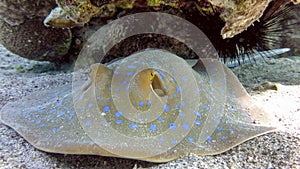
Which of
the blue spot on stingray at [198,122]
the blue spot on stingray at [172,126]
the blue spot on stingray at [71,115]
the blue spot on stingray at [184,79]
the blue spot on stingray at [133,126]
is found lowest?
the blue spot on stingray at [198,122]

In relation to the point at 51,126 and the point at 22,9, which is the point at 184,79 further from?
the point at 22,9

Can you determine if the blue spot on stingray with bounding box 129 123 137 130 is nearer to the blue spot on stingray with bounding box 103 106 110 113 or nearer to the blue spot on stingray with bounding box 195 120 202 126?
the blue spot on stingray with bounding box 103 106 110 113

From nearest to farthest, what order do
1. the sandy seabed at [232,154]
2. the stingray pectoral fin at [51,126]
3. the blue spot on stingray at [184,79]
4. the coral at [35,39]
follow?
the stingray pectoral fin at [51,126] < the sandy seabed at [232,154] < the blue spot on stingray at [184,79] < the coral at [35,39]

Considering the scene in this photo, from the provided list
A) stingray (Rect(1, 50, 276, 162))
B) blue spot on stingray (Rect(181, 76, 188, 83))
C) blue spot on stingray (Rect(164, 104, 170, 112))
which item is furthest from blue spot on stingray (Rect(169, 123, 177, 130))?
blue spot on stingray (Rect(181, 76, 188, 83))

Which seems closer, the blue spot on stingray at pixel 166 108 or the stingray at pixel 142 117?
the stingray at pixel 142 117

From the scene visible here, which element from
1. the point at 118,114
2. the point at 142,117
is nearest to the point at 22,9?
the point at 118,114

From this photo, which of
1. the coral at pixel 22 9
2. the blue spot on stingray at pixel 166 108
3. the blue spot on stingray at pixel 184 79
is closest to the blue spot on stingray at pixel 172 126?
the blue spot on stingray at pixel 166 108

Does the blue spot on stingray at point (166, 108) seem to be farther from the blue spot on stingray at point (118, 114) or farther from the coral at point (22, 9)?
the coral at point (22, 9)

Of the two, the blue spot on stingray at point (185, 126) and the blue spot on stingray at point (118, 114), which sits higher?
the blue spot on stingray at point (118, 114)

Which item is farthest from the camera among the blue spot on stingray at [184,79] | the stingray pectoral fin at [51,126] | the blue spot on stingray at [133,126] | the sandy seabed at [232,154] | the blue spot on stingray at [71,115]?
the blue spot on stingray at [184,79]

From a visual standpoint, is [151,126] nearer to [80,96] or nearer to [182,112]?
[182,112]
